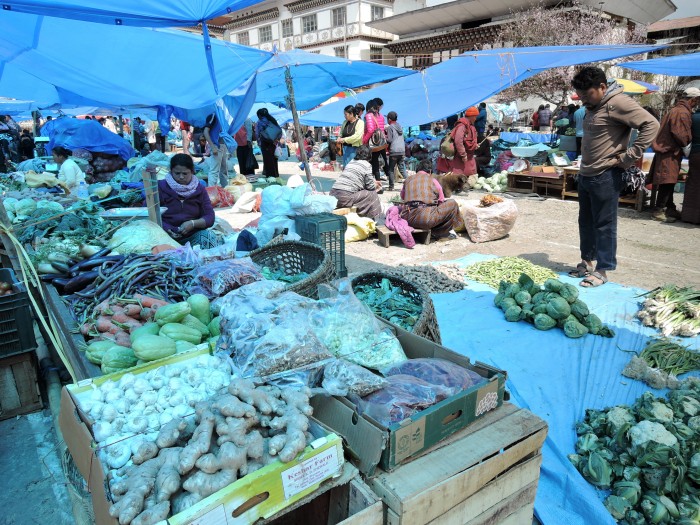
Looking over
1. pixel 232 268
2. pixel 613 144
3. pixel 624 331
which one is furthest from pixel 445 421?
pixel 613 144

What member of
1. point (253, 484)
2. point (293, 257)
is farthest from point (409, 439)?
point (293, 257)

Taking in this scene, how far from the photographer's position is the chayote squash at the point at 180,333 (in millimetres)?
2201

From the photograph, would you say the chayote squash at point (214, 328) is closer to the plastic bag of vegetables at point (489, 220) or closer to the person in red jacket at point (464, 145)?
the plastic bag of vegetables at point (489, 220)

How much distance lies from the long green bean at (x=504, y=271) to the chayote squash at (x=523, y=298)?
2.23 ft

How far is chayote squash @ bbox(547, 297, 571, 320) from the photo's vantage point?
153 inches

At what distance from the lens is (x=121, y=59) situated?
6008 millimetres

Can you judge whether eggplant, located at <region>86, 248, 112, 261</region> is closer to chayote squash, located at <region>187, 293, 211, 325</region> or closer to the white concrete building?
chayote squash, located at <region>187, 293, 211, 325</region>

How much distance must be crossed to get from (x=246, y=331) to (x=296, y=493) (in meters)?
0.80

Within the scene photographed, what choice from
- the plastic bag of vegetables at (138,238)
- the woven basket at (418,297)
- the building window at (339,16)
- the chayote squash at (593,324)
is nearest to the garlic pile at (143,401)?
the woven basket at (418,297)

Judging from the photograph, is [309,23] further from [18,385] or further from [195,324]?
[195,324]

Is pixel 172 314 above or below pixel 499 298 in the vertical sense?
above

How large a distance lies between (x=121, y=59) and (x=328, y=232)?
3923 mm

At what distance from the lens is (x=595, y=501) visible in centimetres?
217

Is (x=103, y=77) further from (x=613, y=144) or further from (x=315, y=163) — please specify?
(x=315, y=163)
